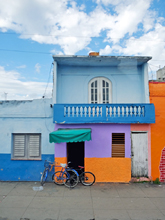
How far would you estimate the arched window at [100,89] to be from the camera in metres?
10.0

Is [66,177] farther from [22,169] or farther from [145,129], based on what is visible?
[145,129]

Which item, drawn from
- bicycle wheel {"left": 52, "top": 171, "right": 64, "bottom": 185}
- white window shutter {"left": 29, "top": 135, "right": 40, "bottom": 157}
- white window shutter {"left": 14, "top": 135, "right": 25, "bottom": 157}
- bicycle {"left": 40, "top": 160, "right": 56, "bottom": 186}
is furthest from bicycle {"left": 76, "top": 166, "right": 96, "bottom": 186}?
white window shutter {"left": 14, "top": 135, "right": 25, "bottom": 157}

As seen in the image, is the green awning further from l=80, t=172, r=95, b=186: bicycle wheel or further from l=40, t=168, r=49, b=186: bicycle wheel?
l=80, t=172, r=95, b=186: bicycle wheel

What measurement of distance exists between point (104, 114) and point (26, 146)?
→ 4193mm

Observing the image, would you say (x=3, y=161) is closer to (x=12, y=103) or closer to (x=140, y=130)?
(x=12, y=103)

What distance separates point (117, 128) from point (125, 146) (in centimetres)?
94

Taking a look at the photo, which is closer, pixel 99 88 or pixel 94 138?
pixel 94 138

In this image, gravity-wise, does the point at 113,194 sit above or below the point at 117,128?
below

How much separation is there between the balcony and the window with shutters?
153cm

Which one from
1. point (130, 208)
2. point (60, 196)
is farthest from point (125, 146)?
point (60, 196)

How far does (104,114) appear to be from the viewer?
869 centimetres

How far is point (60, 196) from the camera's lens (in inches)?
285

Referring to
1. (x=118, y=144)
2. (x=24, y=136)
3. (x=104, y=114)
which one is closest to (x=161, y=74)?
(x=104, y=114)

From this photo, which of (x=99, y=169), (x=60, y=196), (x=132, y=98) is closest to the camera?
(x=60, y=196)
